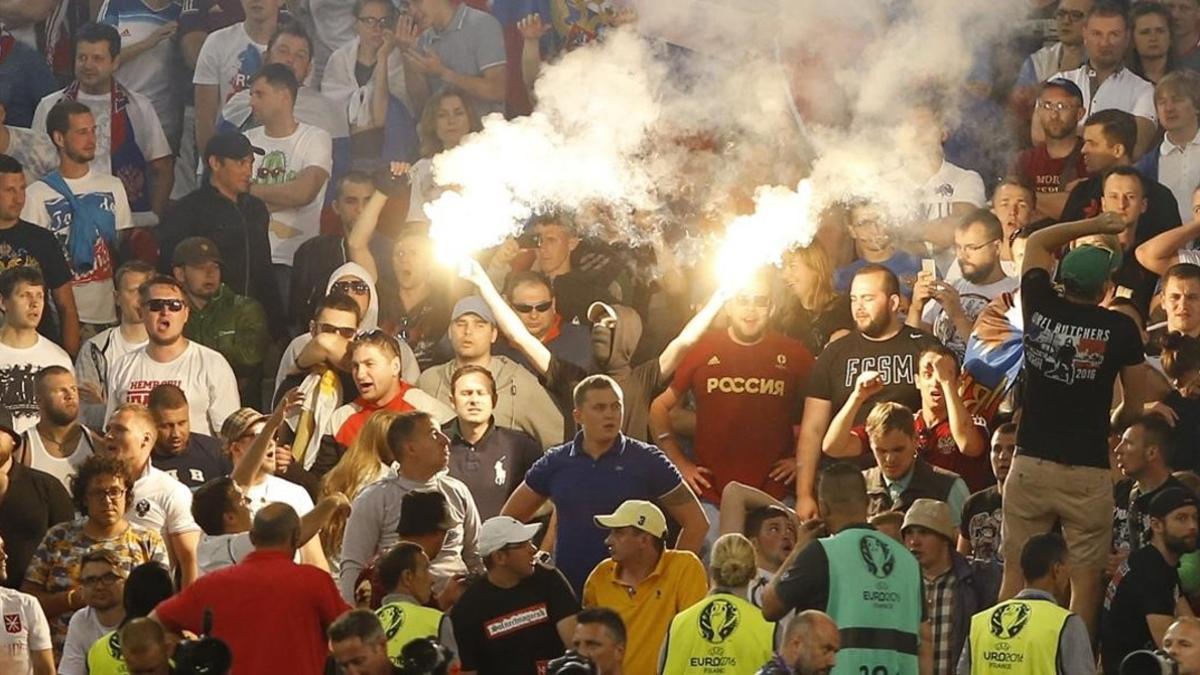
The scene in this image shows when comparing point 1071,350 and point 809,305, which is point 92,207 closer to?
point 809,305

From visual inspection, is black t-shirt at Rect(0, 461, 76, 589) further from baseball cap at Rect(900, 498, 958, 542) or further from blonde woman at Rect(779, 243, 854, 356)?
baseball cap at Rect(900, 498, 958, 542)

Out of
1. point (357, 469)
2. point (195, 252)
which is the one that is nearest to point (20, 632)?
point (357, 469)

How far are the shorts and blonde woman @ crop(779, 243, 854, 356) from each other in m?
2.63

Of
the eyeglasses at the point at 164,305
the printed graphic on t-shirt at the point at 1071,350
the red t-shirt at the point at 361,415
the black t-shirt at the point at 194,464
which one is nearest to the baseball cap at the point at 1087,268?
the printed graphic on t-shirt at the point at 1071,350

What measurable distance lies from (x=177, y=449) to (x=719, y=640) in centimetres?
401

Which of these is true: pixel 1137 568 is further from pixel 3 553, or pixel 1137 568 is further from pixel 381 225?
pixel 381 225

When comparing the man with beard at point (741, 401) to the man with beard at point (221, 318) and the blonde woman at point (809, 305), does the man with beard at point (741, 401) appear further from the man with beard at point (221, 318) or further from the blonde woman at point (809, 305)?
the man with beard at point (221, 318)

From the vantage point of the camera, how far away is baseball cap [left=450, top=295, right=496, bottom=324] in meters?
12.4

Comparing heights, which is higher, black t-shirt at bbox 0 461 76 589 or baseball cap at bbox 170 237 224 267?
baseball cap at bbox 170 237 224 267

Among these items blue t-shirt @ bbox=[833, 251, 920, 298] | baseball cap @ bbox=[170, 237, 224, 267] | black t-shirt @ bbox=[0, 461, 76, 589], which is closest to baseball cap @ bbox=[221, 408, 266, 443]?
black t-shirt @ bbox=[0, 461, 76, 589]

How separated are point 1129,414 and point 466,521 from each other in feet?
9.76

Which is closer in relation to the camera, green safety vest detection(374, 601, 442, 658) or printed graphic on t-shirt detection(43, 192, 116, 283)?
green safety vest detection(374, 601, 442, 658)

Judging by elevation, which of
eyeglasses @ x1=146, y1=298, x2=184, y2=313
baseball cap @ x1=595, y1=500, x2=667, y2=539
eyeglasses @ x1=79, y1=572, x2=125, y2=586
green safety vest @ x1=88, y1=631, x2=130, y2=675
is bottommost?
green safety vest @ x1=88, y1=631, x2=130, y2=675

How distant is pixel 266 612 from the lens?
8875mm
